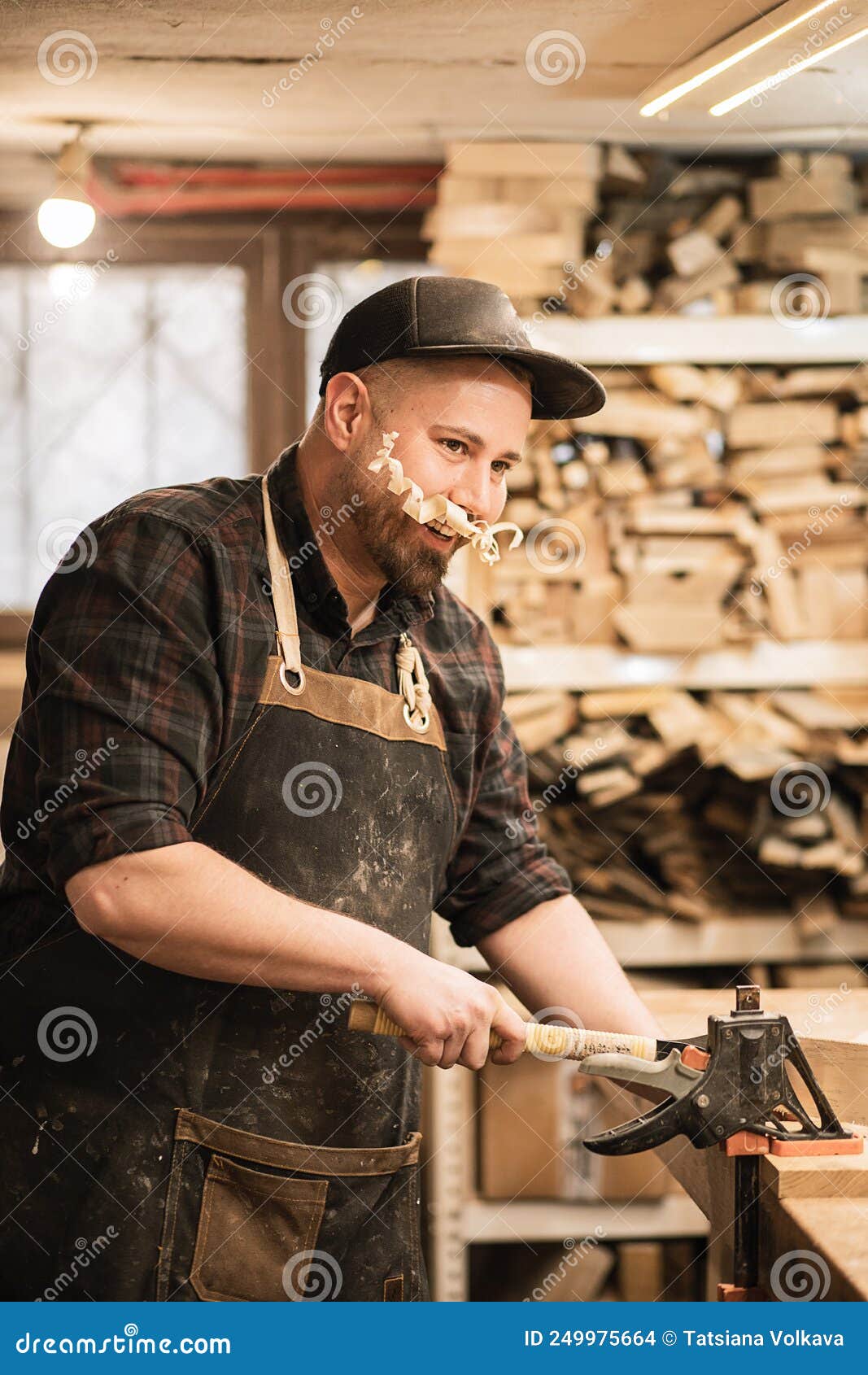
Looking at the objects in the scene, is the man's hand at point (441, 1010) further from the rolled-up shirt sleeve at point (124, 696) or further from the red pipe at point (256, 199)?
the red pipe at point (256, 199)

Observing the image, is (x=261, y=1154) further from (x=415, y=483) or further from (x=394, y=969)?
→ (x=415, y=483)

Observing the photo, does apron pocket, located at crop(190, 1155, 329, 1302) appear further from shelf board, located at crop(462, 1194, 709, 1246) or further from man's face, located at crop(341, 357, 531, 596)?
shelf board, located at crop(462, 1194, 709, 1246)

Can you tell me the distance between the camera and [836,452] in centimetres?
394

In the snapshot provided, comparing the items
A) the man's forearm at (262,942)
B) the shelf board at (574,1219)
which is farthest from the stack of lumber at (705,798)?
the man's forearm at (262,942)

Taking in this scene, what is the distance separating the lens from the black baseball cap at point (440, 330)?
2.05 meters

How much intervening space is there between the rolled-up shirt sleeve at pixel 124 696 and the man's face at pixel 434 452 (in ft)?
0.94

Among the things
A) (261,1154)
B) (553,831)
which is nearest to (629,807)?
(553,831)

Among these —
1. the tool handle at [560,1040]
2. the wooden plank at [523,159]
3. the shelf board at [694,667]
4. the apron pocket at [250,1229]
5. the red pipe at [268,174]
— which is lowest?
the apron pocket at [250,1229]

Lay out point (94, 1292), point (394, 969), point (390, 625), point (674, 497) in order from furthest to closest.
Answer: point (674, 497) < point (390, 625) < point (94, 1292) < point (394, 969)

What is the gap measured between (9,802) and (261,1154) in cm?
63

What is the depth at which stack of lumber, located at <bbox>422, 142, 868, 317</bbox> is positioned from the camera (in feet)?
12.3

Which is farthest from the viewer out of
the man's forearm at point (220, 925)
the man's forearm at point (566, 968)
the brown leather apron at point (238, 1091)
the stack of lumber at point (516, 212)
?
the stack of lumber at point (516, 212)

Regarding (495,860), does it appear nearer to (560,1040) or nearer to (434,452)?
(560,1040)

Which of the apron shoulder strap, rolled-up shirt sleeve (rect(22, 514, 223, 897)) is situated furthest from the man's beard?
rolled-up shirt sleeve (rect(22, 514, 223, 897))
